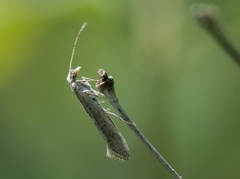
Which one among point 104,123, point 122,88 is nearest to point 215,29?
point 104,123

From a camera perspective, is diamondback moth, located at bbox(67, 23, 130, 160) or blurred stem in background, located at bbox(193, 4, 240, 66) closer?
blurred stem in background, located at bbox(193, 4, 240, 66)

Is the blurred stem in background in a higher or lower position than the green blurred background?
lower

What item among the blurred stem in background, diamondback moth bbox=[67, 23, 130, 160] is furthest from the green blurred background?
the blurred stem in background

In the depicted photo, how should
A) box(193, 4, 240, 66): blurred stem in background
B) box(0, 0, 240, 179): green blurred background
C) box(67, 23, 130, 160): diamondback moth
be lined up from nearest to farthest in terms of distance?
box(193, 4, 240, 66): blurred stem in background → box(67, 23, 130, 160): diamondback moth → box(0, 0, 240, 179): green blurred background

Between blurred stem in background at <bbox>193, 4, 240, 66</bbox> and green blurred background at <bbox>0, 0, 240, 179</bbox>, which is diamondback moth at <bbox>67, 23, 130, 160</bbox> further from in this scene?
blurred stem in background at <bbox>193, 4, 240, 66</bbox>

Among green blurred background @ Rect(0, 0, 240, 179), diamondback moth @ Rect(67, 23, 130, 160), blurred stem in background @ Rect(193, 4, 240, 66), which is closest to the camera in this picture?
blurred stem in background @ Rect(193, 4, 240, 66)

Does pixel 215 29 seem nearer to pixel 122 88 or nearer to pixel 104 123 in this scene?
pixel 104 123

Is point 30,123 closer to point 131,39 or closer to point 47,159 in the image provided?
point 47,159

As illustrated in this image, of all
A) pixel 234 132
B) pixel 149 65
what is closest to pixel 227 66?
pixel 234 132
